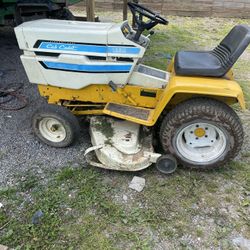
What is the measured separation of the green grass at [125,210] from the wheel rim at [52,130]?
426mm

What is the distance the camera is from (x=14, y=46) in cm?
583

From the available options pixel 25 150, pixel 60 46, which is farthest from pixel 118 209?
pixel 60 46

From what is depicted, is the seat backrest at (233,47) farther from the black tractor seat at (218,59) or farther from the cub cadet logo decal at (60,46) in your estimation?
Answer: the cub cadet logo decal at (60,46)

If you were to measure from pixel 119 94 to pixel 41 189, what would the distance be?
43.6 inches

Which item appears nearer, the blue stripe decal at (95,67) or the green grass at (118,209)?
the green grass at (118,209)

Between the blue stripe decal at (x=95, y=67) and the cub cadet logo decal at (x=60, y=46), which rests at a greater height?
the cub cadet logo decal at (x=60, y=46)

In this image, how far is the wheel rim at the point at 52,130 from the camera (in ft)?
10.1

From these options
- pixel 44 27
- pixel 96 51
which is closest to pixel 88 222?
pixel 96 51

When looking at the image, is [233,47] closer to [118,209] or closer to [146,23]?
[146,23]

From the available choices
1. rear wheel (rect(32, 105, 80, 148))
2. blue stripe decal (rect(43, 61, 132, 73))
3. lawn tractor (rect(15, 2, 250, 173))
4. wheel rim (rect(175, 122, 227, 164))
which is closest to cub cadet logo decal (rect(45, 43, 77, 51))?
lawn tractor (rect(15, 2, 250, 173))

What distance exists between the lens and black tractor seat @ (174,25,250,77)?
2.56 m

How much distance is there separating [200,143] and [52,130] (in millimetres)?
1443

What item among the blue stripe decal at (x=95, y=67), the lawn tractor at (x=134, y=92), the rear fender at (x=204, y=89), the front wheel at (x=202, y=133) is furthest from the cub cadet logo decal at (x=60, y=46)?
the front wheel at (x=202, y=133)

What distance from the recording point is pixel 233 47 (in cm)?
267
